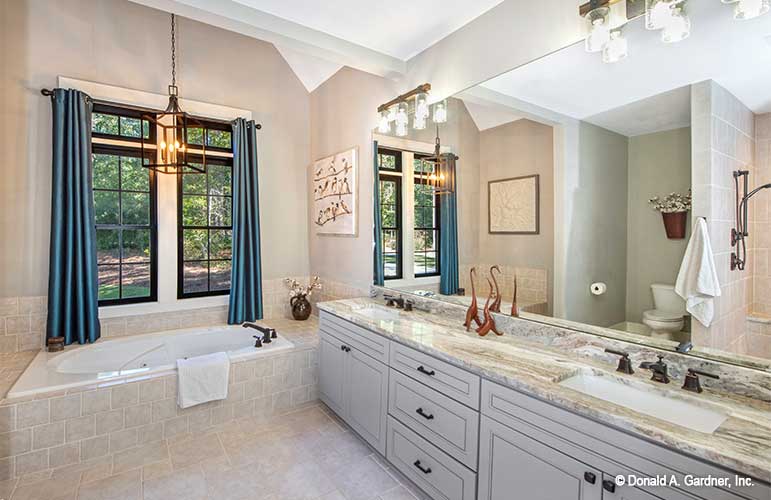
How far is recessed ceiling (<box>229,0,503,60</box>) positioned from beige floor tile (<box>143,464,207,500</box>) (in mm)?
2917

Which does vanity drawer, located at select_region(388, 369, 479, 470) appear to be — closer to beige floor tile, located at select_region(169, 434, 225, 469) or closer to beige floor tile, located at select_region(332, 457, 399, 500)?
beige floor tile, located at select_region(332, 457, 399, 500)

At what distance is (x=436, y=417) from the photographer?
6.41 feet

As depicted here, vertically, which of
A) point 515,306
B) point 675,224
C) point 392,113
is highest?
point 392,113

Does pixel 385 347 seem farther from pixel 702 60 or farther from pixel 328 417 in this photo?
pixel 702 60

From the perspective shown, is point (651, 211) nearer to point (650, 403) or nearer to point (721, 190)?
point (721, 190)

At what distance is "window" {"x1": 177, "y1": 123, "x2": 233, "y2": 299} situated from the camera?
3834mm

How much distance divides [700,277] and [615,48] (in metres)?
1.09

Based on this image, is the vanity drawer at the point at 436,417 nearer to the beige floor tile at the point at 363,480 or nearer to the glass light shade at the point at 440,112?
the beige floor tile at the point at 363,480

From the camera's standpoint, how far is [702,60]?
155cm

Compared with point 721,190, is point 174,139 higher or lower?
higher

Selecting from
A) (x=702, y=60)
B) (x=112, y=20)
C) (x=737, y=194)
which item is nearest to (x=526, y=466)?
(x=737, y=194)

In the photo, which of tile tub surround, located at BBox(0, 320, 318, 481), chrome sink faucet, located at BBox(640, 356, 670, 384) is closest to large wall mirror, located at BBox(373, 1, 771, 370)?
chrome sink faucet, located at BBox(640, 356, 670, 384)

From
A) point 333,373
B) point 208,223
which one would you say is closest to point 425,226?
point 333,373

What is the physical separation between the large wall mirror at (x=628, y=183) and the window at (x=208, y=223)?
248cm
